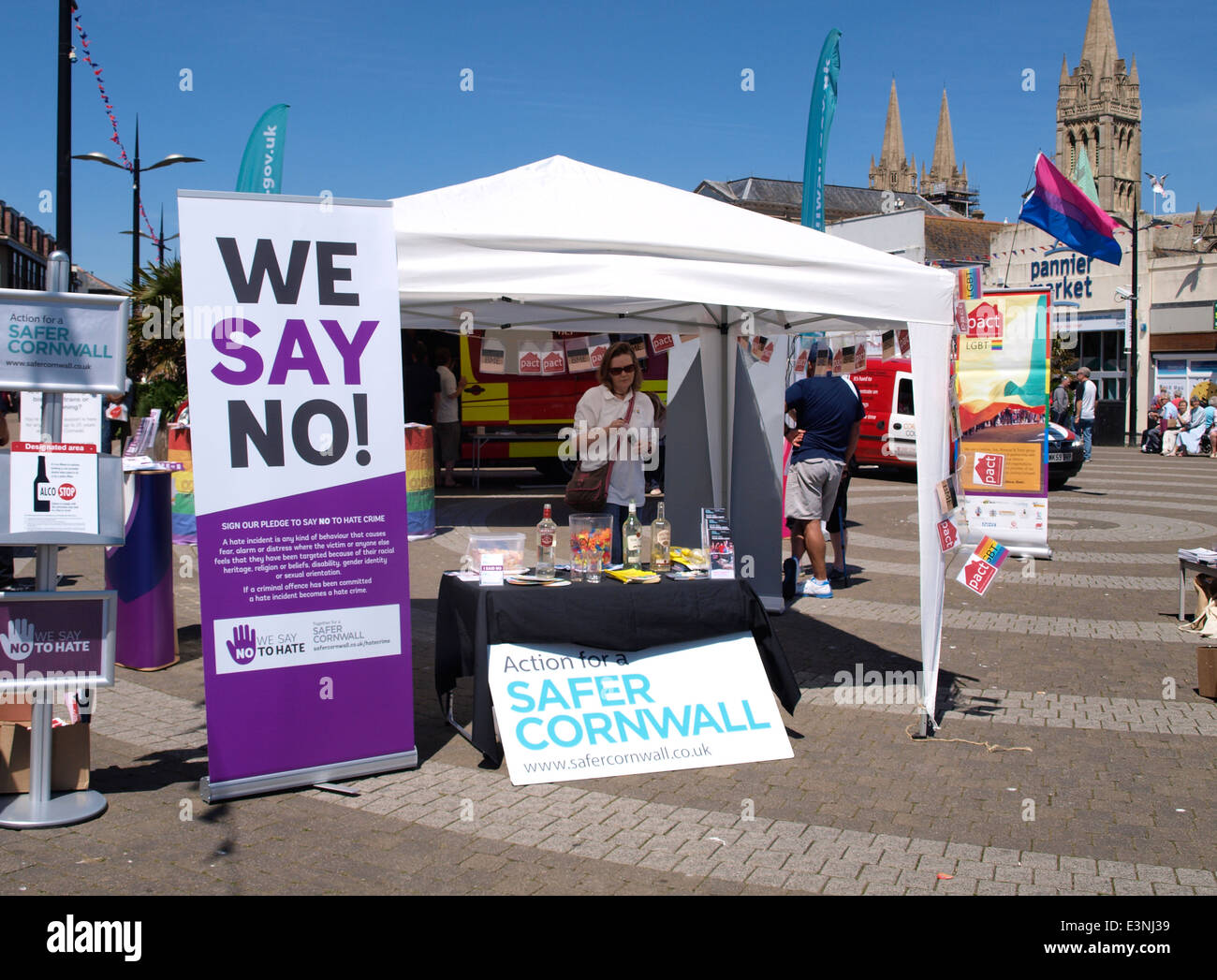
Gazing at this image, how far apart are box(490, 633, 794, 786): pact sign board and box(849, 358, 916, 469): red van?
48.5 feet

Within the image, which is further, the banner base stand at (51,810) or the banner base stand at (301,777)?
A: the banner base stand at (301,777)

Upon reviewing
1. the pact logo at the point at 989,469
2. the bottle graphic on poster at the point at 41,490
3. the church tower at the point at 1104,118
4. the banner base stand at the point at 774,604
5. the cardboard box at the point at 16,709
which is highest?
the church tower at the point at 1104,118

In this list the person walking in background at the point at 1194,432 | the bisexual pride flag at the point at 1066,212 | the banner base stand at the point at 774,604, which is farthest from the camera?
the person walking in background at the point at 1194,432

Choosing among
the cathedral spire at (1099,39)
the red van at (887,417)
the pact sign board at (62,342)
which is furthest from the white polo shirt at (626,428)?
the cathedral spire at (1099,39)

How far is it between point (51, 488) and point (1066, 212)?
1073 cm

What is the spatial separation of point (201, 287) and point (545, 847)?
278 centimetres

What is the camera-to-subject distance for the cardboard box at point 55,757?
4.55m

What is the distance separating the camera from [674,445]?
8523 mm

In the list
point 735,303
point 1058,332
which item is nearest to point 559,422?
point 735,303

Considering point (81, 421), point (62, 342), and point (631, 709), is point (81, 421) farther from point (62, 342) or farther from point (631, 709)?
point (631, 709)

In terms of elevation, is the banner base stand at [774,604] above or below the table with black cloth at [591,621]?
below

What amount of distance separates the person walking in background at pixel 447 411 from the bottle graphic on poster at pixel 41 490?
11.7 m

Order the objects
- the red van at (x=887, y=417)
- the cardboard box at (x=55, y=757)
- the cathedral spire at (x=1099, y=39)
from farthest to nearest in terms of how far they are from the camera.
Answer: the cathedral spire at (x=1099, y=39)
the red van at (x=887, y=417)
the cardboard box at (x=55, y=757)

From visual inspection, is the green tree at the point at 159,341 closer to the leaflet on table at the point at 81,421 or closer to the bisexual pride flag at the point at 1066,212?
the leaflet on table at the point at 81,421
